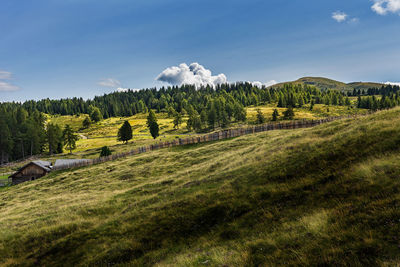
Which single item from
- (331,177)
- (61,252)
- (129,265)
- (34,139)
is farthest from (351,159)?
(34,139)

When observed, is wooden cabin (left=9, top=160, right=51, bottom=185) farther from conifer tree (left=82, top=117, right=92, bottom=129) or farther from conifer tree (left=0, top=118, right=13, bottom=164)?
conifer tree (left=82, top=117, right=92, bottom=129)

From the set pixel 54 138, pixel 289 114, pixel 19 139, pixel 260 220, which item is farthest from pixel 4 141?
pixel 289 114

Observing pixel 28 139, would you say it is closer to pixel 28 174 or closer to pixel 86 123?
pixel 28 174

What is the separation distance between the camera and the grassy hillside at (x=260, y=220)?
6.68 m

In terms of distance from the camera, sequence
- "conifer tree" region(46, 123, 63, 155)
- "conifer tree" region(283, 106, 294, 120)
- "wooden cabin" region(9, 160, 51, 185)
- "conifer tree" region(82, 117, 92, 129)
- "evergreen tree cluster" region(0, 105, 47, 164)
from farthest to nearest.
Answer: "conifer tree" region(82, 117, 92, 129), "conifer tree" region(283, 106, 294, 120), "conifer tree" region(46, 123, 63, 155), "evergreen tree cluster" region(0, 105, 47, 164), "wooden cabin" region(9, 160, 51, 185)

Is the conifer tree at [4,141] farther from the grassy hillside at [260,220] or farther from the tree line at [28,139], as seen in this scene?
the grassy hillside at [260,220]

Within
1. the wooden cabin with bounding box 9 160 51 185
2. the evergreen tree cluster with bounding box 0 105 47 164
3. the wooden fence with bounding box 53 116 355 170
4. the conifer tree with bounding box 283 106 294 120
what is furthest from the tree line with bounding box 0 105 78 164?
the conifer tree with bounding box 283 106 294 120

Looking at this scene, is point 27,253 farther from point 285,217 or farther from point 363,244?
point 363,244

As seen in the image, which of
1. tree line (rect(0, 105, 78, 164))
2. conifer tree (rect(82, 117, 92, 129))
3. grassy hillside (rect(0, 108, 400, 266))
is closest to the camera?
grassy hillside (rect(0, 108, 400, 266))

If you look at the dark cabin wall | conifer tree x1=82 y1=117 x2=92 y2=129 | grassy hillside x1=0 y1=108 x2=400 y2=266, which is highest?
conifer tree x1=82 y1=117 x2=92 y2=129

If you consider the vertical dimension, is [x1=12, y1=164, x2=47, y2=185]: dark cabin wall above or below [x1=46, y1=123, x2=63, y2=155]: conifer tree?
below

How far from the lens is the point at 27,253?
12.9 m

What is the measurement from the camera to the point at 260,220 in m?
9.79

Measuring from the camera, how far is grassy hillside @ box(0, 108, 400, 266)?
668 cm
